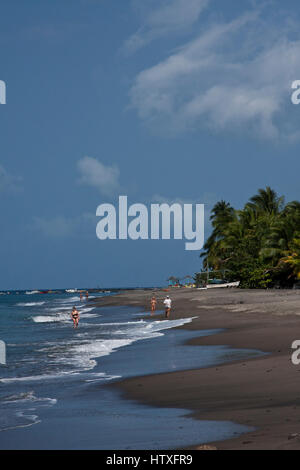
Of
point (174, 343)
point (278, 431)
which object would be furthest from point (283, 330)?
point (278, 431)

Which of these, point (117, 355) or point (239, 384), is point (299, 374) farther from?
point (117, 355)

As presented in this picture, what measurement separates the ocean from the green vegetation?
123 ft

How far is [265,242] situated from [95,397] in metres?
55.8

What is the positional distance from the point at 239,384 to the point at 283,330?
10264 millimetres

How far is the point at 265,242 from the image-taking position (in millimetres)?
66312

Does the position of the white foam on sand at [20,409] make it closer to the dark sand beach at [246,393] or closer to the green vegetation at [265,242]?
the dark sand beach at [246,393]

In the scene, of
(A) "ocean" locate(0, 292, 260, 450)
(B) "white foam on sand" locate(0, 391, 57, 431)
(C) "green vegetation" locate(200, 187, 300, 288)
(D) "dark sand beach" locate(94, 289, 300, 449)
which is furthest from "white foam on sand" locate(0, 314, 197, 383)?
(C) "green vegetation" locate(200, 187, 300, 288)

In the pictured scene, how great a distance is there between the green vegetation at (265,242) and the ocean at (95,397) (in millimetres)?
37416

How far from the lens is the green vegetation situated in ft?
209

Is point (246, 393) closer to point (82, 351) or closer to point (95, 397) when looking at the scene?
point (95, 397)

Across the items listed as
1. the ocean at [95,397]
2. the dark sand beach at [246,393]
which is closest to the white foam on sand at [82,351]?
the ocean at [95,397]

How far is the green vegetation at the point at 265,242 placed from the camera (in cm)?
6362

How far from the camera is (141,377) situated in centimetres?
1449

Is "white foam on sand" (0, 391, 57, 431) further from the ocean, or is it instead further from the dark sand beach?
the dark sand beach
